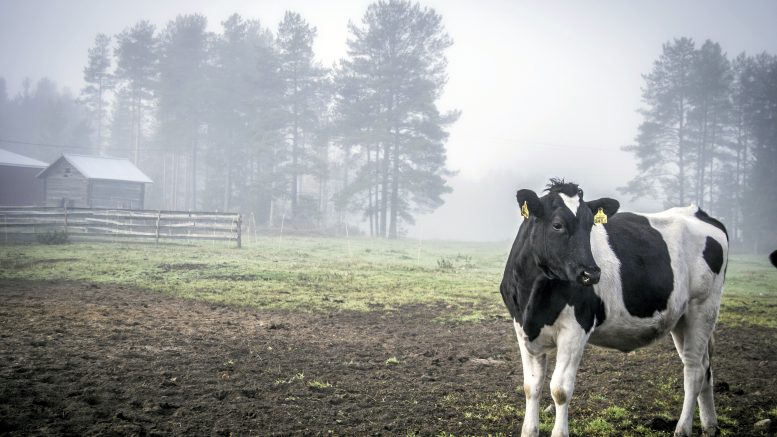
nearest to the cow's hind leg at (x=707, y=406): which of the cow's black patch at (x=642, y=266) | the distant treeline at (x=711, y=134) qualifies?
the cow's black patch at (x=642, y=266)

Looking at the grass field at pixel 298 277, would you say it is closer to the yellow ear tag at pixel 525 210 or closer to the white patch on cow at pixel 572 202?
the yellow ear tag at pixel 525 210

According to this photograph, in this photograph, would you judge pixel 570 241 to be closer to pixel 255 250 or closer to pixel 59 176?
pixel 255 250

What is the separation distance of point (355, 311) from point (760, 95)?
5365cm

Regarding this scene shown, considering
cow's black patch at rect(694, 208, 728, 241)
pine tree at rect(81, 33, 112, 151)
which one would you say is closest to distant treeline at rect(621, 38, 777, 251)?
cow's black patch at rect(694, 208, 728, 241)

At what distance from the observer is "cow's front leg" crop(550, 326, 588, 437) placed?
4531 mm

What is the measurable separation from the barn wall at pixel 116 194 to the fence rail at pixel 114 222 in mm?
13252

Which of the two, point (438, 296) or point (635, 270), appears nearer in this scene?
point (635, 270)

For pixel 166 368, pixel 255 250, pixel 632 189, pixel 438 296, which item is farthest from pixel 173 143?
pixel 166 368

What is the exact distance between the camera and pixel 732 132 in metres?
51.8

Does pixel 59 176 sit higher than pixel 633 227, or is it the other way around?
pixel 59 176

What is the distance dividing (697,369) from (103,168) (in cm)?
4927

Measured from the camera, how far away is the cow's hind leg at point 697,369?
526cm

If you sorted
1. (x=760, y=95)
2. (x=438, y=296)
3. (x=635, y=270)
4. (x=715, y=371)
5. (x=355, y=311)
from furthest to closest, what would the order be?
(x=760, y=95)
(x=438, y=296)
(x=355, y=311)
(x=715, y=371)
(x=635, y=270)

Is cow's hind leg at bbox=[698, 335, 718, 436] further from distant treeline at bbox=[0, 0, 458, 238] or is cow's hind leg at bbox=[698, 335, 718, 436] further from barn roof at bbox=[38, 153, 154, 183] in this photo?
barn roof at bbox=[38, 153, 154, 183]
